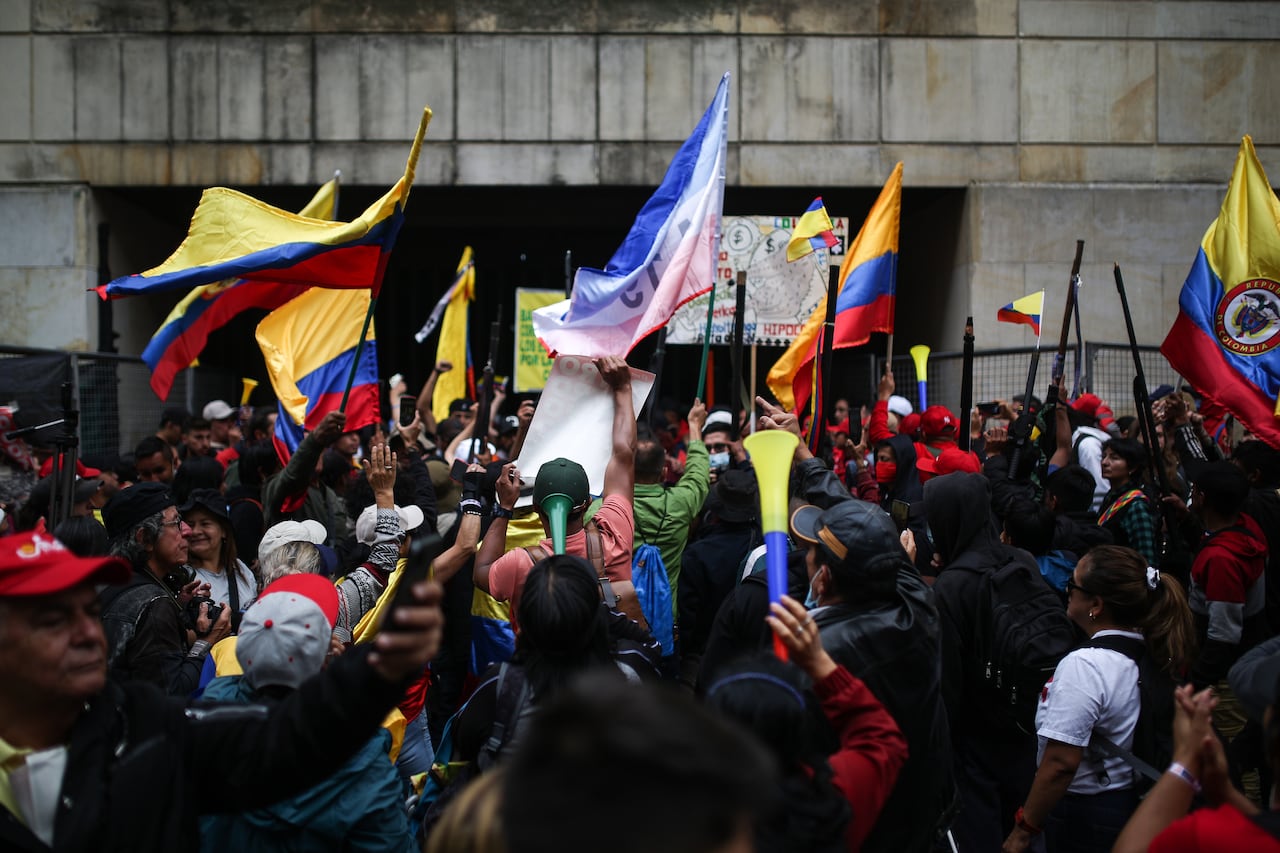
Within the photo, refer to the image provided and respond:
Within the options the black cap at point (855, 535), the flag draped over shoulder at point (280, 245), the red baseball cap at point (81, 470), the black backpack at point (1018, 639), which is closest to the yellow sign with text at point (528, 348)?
the red baseball cap at point (81, 470)

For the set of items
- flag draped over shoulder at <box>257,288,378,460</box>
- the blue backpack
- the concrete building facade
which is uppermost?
the concrete building facade

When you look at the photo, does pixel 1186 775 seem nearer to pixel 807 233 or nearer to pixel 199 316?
pixel 807 233

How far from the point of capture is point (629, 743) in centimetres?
141

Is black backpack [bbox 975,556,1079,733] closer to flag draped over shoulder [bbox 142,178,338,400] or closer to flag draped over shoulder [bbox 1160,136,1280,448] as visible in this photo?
flag draped over shoulder [bbox 1160,136,1280,448]

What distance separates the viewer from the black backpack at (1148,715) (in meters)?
3.80

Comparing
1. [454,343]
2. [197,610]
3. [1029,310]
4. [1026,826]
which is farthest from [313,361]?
[1026,826]

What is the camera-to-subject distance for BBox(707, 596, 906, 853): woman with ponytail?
7.81 ft

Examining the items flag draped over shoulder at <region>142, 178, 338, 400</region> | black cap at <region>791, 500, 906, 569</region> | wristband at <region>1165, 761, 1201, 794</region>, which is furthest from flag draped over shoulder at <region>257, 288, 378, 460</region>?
wristband at <region>1165, 761, 1201, 794</region>

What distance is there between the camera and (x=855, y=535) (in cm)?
311

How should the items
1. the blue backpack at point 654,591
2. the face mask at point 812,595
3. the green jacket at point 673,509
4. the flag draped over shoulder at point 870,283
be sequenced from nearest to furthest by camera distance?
1. the face mask at point 812,595
2. the blue backpack at point 654,591
3. the green jacket at point 673,509
4. the flag draped over shoulder at point 870,283

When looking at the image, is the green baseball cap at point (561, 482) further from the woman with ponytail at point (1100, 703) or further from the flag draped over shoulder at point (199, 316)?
the flag draped over shoulder at point (199, 316)

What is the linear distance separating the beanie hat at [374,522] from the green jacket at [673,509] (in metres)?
1.30

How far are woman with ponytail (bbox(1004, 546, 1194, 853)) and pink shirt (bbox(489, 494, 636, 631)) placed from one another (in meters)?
1.60

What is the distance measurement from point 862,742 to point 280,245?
14.8ft
